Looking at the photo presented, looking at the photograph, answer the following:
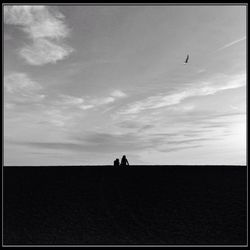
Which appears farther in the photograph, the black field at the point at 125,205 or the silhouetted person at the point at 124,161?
the silhouetted person at the point at 124,161

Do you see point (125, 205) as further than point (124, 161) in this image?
No

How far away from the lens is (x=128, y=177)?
2292 cm

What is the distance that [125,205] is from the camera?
19312mm

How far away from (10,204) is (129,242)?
24.3ft

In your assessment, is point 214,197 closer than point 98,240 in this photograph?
No

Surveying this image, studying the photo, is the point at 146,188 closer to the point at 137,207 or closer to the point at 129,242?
the point at 137,207

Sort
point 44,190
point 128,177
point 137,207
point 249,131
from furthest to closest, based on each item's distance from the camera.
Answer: point 128,177 → point 44,190 → point 137,207 → point 249,131

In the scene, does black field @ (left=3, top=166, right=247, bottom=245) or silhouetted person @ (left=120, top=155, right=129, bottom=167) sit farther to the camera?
silhouetted person @ (left=120, top=155, right=129, bottom=167)

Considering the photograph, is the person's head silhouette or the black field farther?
the person's head silhouette

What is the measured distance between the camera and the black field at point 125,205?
1634cm

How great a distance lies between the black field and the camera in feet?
53.6

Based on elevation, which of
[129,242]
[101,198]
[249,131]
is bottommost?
[129,242]

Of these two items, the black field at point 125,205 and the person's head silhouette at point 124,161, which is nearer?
the black field at point 125,205

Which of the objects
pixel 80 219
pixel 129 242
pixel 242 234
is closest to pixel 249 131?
pixel 242 234
